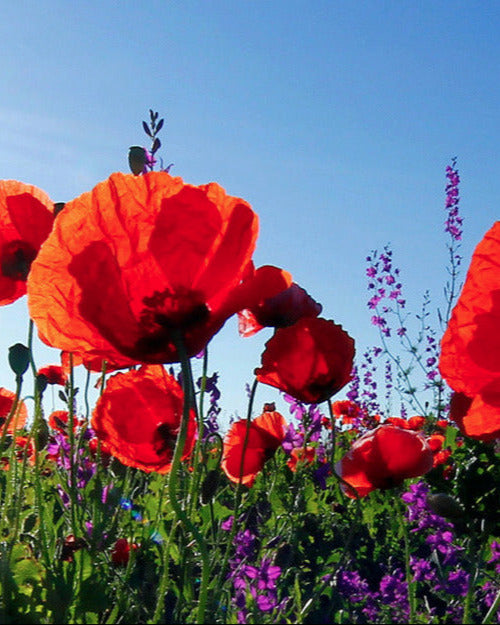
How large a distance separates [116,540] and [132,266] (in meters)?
1.41

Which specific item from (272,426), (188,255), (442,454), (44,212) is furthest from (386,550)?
(188,255)

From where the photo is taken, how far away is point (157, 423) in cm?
170

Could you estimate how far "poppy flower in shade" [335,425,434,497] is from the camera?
158 centimetres

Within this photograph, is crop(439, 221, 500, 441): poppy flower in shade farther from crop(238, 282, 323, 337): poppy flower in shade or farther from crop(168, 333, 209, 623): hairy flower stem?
crop(238, 282, 323, 337): poppy flower in shade

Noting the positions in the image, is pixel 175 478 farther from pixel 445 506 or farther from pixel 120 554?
pixel 120 554

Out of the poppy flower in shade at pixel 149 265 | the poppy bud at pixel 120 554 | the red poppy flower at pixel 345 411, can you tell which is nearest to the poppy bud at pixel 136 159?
the poppy flower in shade at pixel 149 265

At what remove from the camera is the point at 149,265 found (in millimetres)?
972

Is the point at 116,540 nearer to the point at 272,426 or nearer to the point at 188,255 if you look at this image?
the point at 272,426

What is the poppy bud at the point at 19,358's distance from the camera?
61.9 inches

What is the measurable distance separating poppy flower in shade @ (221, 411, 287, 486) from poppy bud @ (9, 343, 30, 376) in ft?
2.22

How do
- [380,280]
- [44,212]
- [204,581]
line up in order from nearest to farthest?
[204,581] < [44,212] < [380,280]

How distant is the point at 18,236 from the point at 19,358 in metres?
0.28

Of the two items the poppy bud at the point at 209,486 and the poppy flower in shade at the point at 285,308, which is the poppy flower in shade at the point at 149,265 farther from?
the poppy bud at the point at 209,486

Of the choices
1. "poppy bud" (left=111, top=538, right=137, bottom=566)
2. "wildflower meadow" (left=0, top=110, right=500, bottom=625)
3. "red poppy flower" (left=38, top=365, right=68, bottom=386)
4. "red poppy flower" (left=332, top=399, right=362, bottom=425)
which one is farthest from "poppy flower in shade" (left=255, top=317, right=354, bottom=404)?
"red poppy flower" (left=332, top=399, right=362, bottom=425)
